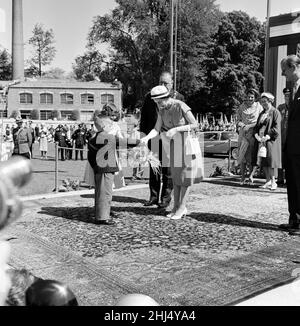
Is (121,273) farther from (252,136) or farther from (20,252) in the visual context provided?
(252,136)

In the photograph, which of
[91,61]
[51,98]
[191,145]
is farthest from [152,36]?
[191,145]

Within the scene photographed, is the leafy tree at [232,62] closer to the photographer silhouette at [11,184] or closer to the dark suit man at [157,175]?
the dark suit man at [157,175]

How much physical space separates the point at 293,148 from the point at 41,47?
208ft

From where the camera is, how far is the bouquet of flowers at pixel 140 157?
6.11 metres

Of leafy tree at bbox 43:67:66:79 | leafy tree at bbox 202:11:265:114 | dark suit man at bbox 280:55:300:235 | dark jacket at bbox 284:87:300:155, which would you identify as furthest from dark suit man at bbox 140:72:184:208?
leafy tree at bbox 43:67:66:79

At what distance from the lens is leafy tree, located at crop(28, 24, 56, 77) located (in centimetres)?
5984

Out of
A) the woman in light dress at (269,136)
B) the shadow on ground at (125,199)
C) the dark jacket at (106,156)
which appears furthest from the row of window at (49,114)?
the dark jacket at (106,156)

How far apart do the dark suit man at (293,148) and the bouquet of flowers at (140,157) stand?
73.3 inches

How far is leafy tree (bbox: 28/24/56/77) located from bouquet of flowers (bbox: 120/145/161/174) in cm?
5563

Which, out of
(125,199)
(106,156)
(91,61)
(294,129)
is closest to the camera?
(294,129)

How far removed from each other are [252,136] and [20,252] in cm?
580

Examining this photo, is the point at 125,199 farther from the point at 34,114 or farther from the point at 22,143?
the point at 34,114

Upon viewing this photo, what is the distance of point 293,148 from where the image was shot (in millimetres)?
4965
